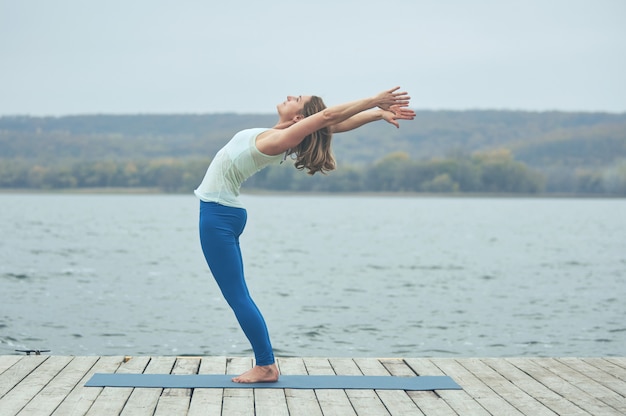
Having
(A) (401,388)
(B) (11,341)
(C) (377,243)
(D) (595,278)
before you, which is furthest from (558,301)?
(C) (377,243)

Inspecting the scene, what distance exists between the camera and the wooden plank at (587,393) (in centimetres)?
496

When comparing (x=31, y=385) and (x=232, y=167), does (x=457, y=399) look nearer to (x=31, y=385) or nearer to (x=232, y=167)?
(x=232, y=167)

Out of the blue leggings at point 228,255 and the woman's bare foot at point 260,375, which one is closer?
the blue leggings at point 228,255

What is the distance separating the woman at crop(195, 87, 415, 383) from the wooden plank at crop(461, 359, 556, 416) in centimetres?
144

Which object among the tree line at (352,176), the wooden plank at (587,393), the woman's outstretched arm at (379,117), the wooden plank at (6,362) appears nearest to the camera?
the wooden plank at (587,393)

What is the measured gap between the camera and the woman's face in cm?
535

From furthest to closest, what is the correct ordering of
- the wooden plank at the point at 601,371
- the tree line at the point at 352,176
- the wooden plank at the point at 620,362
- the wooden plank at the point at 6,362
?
the tree line at the point at 352,176 → the wooden plank at the point at 620,362 → the wooden plank at the point at 6,362 → the wooden plank at the point at 601,371

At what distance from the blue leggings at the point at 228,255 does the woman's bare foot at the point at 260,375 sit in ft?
0.52

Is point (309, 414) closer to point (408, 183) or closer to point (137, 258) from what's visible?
point (137, 258)

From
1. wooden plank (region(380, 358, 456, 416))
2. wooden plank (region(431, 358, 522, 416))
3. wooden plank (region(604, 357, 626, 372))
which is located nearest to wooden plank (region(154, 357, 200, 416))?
wooden plank (region(380, 358, 456, 416))

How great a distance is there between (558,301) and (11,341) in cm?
1416

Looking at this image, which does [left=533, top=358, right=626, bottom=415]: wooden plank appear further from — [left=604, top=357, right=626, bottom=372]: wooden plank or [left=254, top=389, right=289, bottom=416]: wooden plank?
[left=254, top=389, right=289, bottom=416]: wooden plank

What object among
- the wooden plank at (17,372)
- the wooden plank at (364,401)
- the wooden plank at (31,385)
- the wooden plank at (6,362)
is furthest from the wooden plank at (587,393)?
the wooden plank at (6,362)

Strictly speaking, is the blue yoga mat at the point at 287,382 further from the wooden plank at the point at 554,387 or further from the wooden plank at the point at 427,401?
the wooden plank at the point at 554,387
